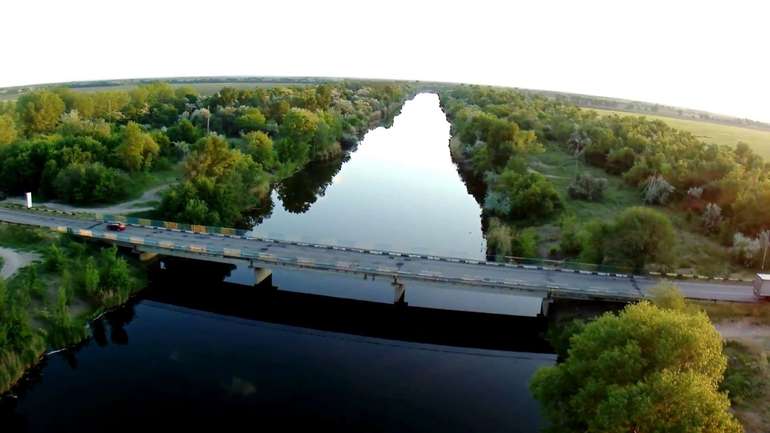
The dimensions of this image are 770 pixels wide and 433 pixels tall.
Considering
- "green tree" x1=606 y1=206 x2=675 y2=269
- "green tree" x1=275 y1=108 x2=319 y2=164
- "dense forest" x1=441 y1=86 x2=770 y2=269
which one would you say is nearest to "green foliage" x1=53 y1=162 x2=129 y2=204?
"green tree" x1=275 y1=108 x2=319 y2=164

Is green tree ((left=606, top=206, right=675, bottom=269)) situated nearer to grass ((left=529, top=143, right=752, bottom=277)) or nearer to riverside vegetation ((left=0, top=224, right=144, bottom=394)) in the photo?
grass ((left=529, top=143, right=752, bottom=277))

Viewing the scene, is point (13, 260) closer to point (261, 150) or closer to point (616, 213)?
point (261, 150)

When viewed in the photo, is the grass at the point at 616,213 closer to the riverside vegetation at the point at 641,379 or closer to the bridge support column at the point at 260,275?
the bridge support column at the point at 260,275

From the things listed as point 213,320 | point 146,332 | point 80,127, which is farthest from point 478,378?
point 80,127

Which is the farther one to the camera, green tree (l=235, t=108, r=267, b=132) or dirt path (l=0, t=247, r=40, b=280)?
green tree (l=235, t=108, r=267, b=132)

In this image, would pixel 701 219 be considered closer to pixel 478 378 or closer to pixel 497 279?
pixel 497 279

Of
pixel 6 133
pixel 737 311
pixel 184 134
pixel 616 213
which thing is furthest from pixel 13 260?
pixel 616 213

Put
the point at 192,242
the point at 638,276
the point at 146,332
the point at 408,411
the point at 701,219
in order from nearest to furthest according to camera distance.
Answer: the point at 408,411
the point at 146,332
the point at 638,276
the point at 192,242
the point at 701,219
